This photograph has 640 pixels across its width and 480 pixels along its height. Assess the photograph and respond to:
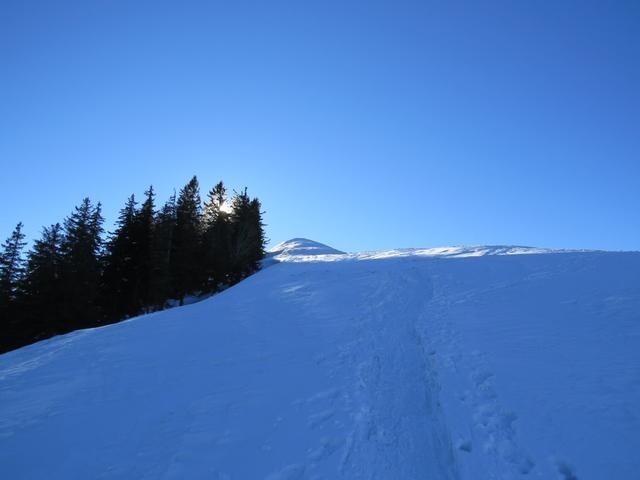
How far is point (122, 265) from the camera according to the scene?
3288cm

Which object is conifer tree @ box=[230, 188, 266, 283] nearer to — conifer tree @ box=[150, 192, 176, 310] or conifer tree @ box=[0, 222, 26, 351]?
conifer tree @ box=[150, 192, 176, 310]

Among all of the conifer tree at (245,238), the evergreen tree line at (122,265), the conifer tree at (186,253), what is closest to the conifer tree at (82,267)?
the evergreen tree line at (122,265)

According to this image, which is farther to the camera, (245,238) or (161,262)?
(245,238)

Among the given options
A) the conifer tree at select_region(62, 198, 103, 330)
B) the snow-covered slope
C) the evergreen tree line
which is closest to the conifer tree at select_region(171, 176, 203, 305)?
the evergreen tree line

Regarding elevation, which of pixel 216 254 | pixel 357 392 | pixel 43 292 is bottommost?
pixel 357 392

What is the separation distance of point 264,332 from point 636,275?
14.3 meters

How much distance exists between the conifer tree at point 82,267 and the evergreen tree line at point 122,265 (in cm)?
7

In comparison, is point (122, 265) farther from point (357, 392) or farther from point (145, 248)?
point (357, 392)

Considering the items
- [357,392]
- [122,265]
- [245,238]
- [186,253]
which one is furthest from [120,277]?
[357,392]

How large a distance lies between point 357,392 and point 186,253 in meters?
30.2

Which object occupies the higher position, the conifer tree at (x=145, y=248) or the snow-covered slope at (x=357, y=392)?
the conifer tree at (x=145, y=248)

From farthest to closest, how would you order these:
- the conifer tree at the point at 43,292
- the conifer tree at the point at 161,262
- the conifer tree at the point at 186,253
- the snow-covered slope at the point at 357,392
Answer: the conifer tree at the point at 186,253
the conifer tree at the point at 161,262
the conifer tree at the point at 43,292
the snow-covered slope at the point at 357,392

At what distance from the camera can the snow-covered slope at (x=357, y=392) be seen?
19.7 ft

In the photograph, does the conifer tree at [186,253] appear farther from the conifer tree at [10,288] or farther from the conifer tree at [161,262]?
the conifer tree at [10,288]
